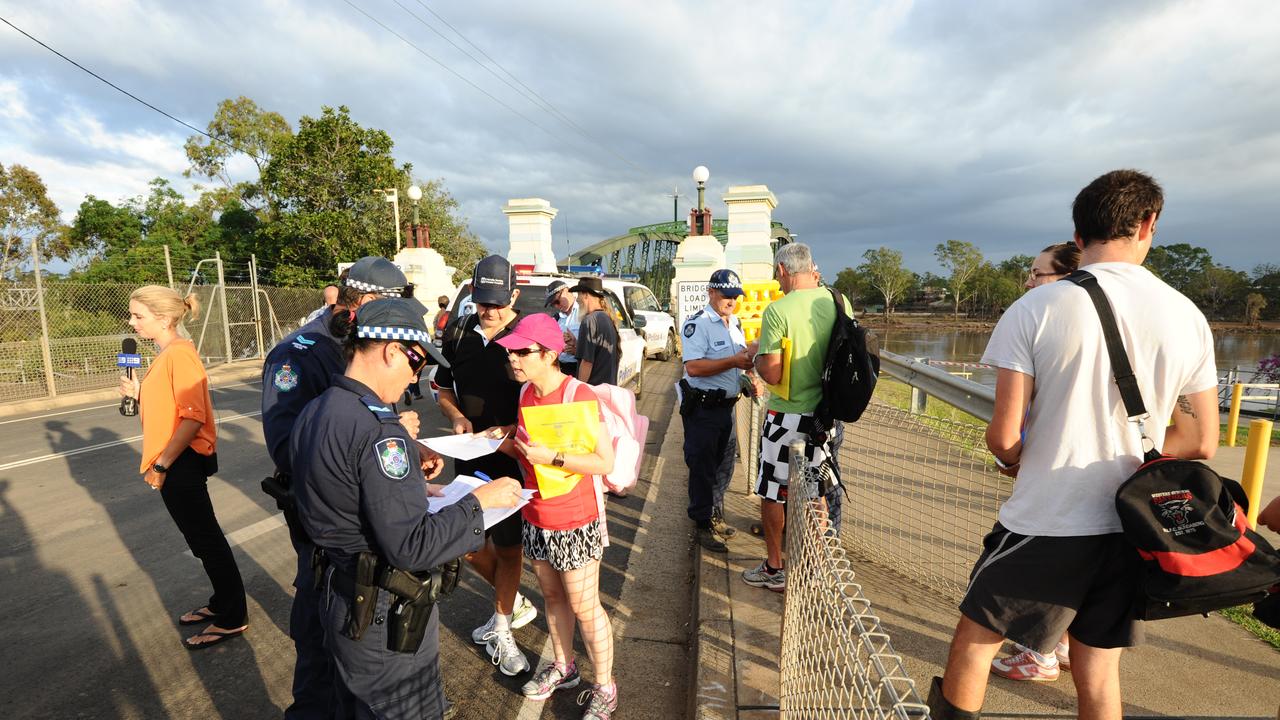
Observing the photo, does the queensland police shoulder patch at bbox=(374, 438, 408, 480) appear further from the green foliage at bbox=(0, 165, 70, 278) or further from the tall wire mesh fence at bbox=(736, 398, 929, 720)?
the green foliage at bbox=(0, 165, 70, 278)

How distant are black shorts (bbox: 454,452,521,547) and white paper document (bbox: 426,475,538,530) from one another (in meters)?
0.68

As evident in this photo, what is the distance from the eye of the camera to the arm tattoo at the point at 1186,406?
1897 mm

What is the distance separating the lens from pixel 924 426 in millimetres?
3879

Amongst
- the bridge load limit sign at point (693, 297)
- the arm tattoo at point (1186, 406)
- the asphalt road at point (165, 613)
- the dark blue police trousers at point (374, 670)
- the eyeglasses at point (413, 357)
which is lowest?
the asphalt road at point (165, 613)

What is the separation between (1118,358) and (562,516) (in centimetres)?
197

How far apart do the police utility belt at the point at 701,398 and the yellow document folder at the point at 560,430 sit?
5.82 ft

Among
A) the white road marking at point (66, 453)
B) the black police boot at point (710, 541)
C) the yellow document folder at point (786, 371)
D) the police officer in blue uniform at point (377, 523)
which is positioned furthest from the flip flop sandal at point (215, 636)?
the white road marking at point (66, 453)

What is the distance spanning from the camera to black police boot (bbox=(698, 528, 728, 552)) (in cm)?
392

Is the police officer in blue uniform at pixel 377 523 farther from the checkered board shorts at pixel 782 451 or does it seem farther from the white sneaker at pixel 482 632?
the checkered board shorts at pixel 782 451

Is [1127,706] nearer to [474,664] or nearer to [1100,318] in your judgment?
[1100,318]

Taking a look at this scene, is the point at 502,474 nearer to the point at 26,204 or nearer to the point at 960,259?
the point at 26,204

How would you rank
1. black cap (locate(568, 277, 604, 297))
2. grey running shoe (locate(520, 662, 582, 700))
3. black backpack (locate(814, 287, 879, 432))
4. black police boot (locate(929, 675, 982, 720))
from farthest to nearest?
black cap (locate(568, 277, 604, 297)) → black backpack (locate(814, 287, 879, 432)) → grey running shoe (locate(520, 662, 582, 700)) → black police boot (locate(929, 675, 982, 720))

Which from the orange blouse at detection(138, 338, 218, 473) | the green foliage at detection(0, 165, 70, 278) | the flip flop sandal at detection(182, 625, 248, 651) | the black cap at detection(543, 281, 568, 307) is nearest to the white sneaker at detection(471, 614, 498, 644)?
the flip flop sandal at detection(182, 625, 248, 651)

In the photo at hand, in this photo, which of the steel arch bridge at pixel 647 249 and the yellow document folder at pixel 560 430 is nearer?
the yellow document folder at pixel 560 430
